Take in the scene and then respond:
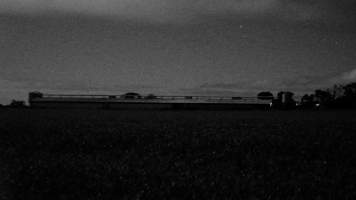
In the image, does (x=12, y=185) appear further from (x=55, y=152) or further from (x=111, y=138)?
(x=111, y=138)

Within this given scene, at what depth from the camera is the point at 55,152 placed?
472 inches

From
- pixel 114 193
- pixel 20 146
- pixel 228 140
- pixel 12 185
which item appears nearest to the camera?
pixel 114 193

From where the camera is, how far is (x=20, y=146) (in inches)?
516

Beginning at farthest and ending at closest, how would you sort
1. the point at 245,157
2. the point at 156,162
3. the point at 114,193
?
the point at 245,157 < the point at 156,162 < the point at 114,193

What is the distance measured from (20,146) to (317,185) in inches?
374

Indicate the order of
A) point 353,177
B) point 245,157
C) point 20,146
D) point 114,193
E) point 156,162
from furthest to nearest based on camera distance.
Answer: point 20,146 < point 245,157 < point 156,162 < point 353,177 < point 114,193

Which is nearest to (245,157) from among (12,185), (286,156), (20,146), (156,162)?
(286,156)

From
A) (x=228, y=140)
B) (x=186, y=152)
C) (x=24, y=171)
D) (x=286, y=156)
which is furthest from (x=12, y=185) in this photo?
(x=228, y=140)

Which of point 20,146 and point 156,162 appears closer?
point 156,162

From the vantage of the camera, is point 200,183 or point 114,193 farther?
point 200,183

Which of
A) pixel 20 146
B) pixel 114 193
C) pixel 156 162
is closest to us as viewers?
pixel 114 193

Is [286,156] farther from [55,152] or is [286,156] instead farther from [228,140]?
[55,152]

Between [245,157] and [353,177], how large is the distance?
11.0 ft

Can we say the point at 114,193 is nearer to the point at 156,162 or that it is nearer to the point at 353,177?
the point at 156,162
